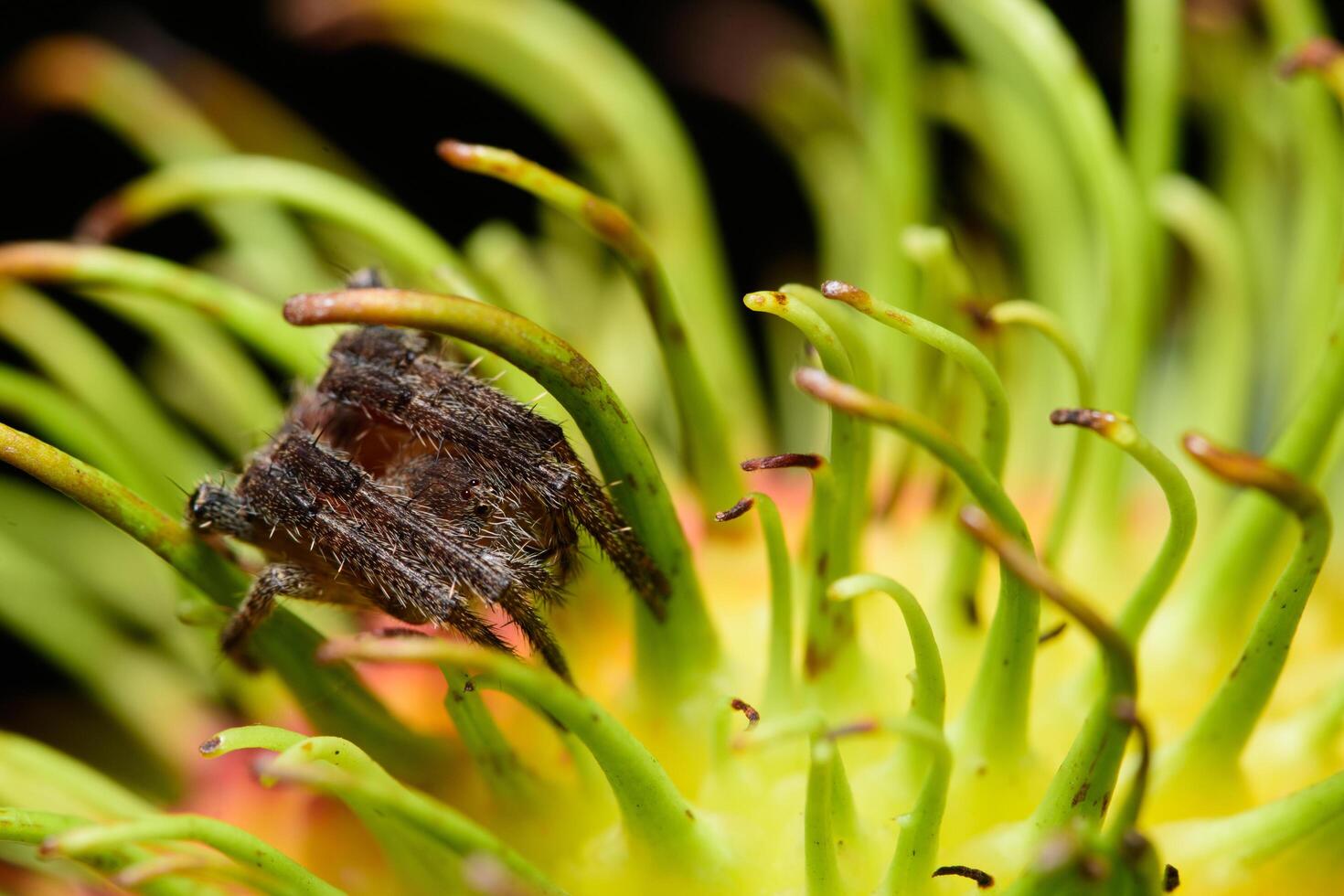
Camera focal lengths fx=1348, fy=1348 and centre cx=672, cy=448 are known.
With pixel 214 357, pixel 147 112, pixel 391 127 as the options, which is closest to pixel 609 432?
pixel 214 357

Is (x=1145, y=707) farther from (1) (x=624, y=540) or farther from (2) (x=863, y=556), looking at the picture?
(1) (x=624, y=540)

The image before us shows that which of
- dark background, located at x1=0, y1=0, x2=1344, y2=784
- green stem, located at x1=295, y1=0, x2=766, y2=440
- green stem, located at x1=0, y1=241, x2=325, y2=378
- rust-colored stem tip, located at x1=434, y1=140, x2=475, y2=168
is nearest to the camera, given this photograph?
rust-colored stem tip, located at x1=434, y1=140, x2=475, y2=168

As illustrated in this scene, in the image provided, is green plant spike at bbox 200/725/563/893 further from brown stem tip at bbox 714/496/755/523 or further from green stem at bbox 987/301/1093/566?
green stem at bbox 987/301/1093/566

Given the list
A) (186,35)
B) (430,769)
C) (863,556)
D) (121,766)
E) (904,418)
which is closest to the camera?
(904,418)

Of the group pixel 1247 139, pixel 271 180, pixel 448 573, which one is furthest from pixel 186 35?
pixel 1247 139

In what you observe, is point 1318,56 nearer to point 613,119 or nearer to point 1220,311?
point 1220,311

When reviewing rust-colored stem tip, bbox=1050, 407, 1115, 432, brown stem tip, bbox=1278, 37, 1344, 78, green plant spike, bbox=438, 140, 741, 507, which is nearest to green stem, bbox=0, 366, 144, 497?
green plant spike, bbox=438, 140, 741, 507

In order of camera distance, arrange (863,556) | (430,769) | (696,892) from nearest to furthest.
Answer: (696,892), (430,769), (863,556)
